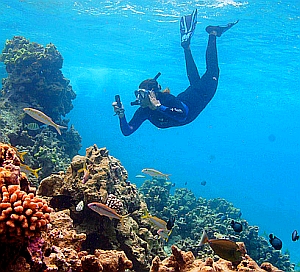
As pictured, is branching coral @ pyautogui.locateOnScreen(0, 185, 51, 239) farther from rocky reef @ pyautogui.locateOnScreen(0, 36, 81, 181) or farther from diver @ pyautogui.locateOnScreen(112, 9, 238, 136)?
rocky reef @ pyautogui.locateOnScreen(0, 36, 81, 181)

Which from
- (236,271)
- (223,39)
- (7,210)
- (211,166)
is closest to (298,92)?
(223,39)

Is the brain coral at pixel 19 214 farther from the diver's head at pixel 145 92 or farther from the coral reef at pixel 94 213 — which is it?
the diver's head at pixel 145 92

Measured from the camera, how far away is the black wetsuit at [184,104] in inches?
372

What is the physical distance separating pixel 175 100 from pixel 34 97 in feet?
23.7

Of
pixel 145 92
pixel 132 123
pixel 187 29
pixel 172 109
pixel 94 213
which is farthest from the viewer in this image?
pixel 187 29

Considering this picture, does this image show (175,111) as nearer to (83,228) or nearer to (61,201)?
(61,201)

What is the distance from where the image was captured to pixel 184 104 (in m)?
10.2

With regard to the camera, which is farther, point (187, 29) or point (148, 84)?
point (187, 29)

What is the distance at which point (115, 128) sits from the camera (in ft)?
586

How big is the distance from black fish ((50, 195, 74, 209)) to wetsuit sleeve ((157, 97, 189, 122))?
161 inches

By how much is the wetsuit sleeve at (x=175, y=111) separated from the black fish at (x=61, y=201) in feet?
13.4

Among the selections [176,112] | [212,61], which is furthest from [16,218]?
[212,61]

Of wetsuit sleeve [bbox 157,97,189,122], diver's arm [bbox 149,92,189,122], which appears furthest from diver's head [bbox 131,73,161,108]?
wetsuit sleeve [bbox 157,97,189,122]

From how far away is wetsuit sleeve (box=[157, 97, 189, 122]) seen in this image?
352 inches
